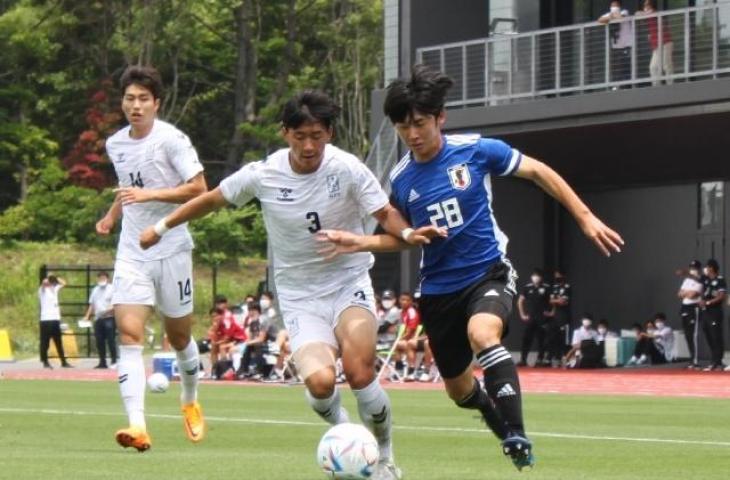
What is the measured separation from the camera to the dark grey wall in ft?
130

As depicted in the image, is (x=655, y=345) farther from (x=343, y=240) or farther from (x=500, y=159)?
(x=343, y=240)

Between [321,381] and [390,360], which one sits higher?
[321,381]

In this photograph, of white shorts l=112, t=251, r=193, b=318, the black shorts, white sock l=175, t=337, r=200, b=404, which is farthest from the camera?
white sock l=175, t=337, r=200, b=404

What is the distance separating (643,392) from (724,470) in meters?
14.8

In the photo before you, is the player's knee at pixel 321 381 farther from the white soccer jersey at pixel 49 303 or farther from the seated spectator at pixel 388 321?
the white soccer jersey at pixel 49 303

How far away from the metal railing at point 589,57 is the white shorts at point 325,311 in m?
21.2

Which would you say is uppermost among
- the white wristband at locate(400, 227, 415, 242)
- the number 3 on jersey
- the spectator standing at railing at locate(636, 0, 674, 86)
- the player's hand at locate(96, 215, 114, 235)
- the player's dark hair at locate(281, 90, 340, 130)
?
the spectator standing at railing at locate(636, 0, 674, 86)

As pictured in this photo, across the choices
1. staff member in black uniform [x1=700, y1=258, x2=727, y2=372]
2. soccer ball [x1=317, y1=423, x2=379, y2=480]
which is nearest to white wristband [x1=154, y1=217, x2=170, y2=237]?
soccer ball [x1=317, y1=423, x2=379, y2=480]

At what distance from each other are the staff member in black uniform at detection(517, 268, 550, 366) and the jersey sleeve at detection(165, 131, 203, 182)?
23.5 m

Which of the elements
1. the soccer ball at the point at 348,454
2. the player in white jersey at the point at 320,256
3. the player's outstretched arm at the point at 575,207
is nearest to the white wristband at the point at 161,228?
the player in white jersey at the point at 320,256

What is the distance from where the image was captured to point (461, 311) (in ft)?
36.9

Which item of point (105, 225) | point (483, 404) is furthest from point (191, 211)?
point (105, 225)

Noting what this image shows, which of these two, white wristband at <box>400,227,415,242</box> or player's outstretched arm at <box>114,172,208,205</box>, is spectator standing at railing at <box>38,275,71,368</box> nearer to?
player's outstretched arm at <box>114,172,208,205</box>

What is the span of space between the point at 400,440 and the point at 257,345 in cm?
1931
